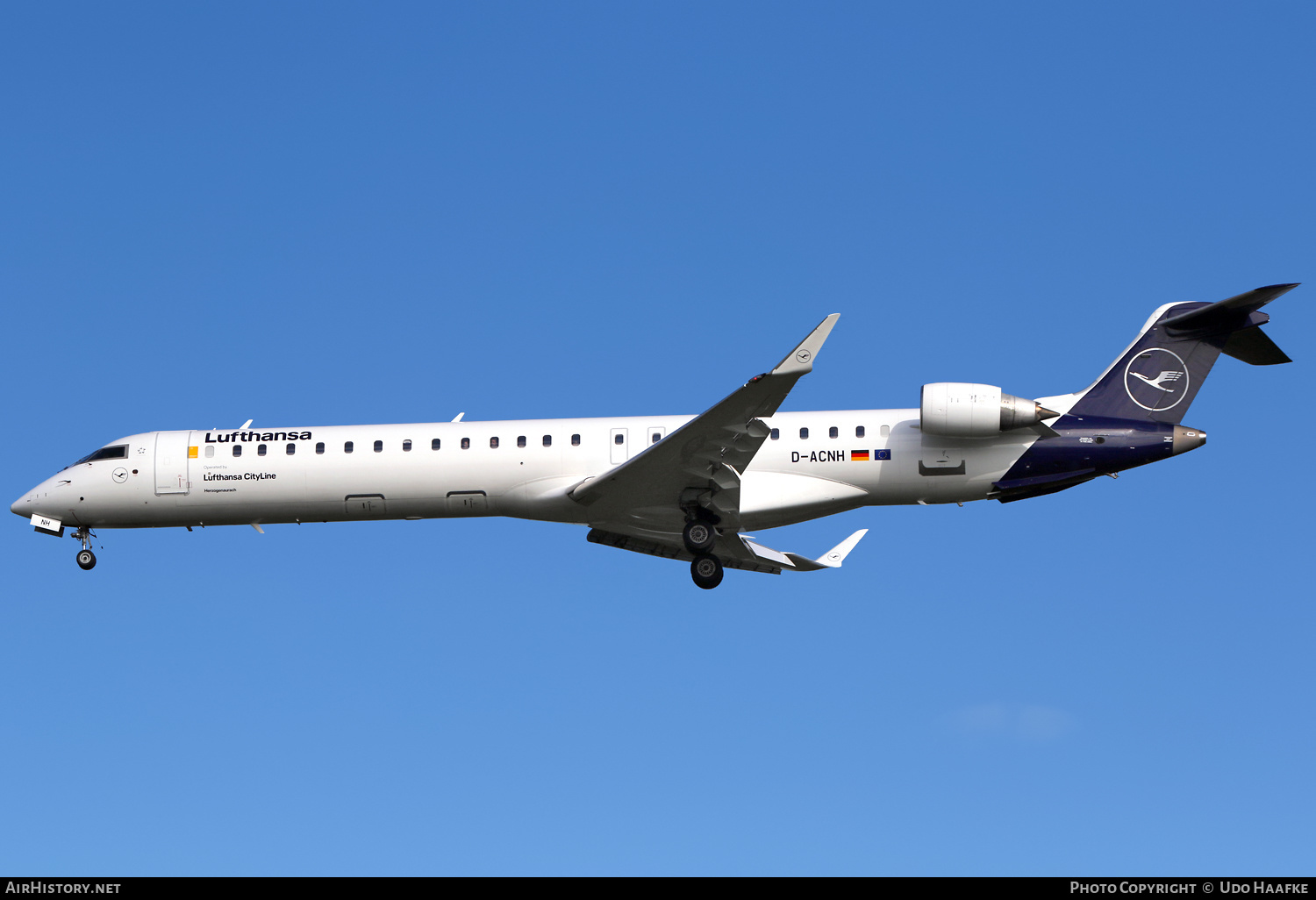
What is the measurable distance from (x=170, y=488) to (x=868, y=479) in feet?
43.2

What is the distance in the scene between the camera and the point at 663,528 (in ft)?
83.4

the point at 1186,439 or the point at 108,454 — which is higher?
the point at 108,454

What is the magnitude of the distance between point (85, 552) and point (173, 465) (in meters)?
2.59

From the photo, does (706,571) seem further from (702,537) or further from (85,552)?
(85,552)

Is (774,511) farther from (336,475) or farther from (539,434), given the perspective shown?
(336,475)

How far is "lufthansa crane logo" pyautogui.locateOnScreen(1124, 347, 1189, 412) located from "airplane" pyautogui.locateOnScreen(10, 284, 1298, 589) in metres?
0.02

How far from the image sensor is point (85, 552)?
26.3 metres

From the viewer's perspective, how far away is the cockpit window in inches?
1035

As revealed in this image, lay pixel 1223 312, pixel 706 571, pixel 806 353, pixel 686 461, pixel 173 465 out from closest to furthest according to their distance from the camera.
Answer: pixel 806 353
pixel 686 461
pixel 1223 312
pixel 706 571
pixel 173 465

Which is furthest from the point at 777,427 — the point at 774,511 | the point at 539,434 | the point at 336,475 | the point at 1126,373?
the point at 336,475

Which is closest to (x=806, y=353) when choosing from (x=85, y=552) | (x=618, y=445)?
(x=618, y=445)

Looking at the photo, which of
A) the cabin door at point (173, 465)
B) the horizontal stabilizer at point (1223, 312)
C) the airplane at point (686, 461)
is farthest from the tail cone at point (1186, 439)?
the cabin door at point (173, 465)

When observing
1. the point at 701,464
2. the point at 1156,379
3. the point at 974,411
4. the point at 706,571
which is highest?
the point at 1156,379
